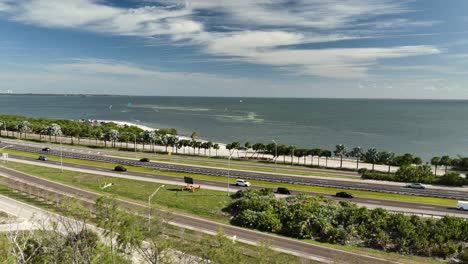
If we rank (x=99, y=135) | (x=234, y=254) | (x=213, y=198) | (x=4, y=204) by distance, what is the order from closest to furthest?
(x=234, y=254) < (x=4, y=204) < (x=213, y=198) < (x=99, y=135)

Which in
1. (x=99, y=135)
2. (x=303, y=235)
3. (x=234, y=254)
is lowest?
(x=303, y=235)

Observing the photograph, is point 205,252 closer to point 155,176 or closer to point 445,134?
point 155,176

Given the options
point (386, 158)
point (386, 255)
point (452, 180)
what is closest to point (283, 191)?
point (386, 255)

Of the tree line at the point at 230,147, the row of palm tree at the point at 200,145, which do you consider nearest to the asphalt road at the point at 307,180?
the row of palm tree at the point at 200,145

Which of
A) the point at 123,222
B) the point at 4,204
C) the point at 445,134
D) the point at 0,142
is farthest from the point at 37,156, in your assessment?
the point at 445,134

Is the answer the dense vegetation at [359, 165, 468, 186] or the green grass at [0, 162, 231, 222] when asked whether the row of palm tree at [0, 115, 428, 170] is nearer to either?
the dense vegetation at [359, 165, 468, 186]

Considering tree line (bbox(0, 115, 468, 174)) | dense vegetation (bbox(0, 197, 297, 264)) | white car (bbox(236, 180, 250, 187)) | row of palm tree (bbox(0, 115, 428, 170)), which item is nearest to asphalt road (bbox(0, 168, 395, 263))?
dense vegetation (bbox(0, 197, 297, 264))
